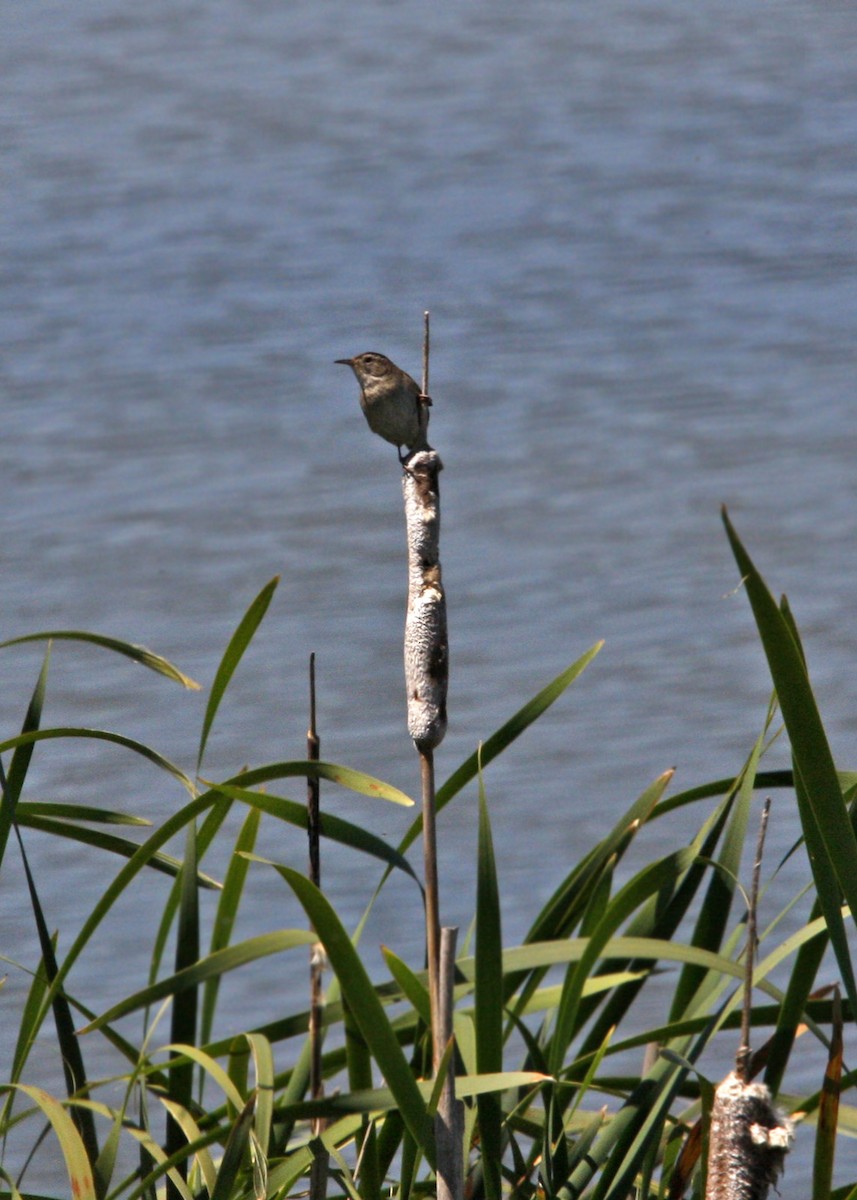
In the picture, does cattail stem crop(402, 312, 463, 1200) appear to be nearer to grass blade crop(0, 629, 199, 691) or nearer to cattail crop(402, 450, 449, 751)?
cattail crop(402, 450, 449, 751)

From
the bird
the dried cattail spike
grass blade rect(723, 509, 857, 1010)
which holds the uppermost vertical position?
the bird

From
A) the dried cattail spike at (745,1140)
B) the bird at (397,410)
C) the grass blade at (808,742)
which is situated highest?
the bird at (397,410)

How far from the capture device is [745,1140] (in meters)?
0.76

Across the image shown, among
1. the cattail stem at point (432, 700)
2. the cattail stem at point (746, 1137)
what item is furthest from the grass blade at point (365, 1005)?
the cattail stem at point (746, 1137)

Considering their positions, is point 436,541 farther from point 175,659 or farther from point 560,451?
point 560,451

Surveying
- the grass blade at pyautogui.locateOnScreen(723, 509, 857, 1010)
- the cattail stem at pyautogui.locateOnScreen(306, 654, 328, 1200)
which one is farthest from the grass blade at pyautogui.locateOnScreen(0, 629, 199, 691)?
the grass blade at pyautogui.locateOnScreen(723, 509, 857, 1010)

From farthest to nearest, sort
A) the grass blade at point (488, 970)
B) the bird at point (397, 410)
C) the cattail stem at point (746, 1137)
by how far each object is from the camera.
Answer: the bird at point (397, 410) < the grass blade at point (488, 970) < the cattail stem at point (746, 1137)

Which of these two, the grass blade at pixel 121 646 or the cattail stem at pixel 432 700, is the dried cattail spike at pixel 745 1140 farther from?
the grass blade at pixel 121 646

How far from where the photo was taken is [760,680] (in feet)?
7.55

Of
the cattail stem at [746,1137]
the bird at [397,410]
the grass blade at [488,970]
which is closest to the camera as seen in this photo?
the cattail stem at [746,1137]

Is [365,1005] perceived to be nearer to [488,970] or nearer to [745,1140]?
[488,970]

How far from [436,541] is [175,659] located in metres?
1.46

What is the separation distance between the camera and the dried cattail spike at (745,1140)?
75cm

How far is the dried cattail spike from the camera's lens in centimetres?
75
